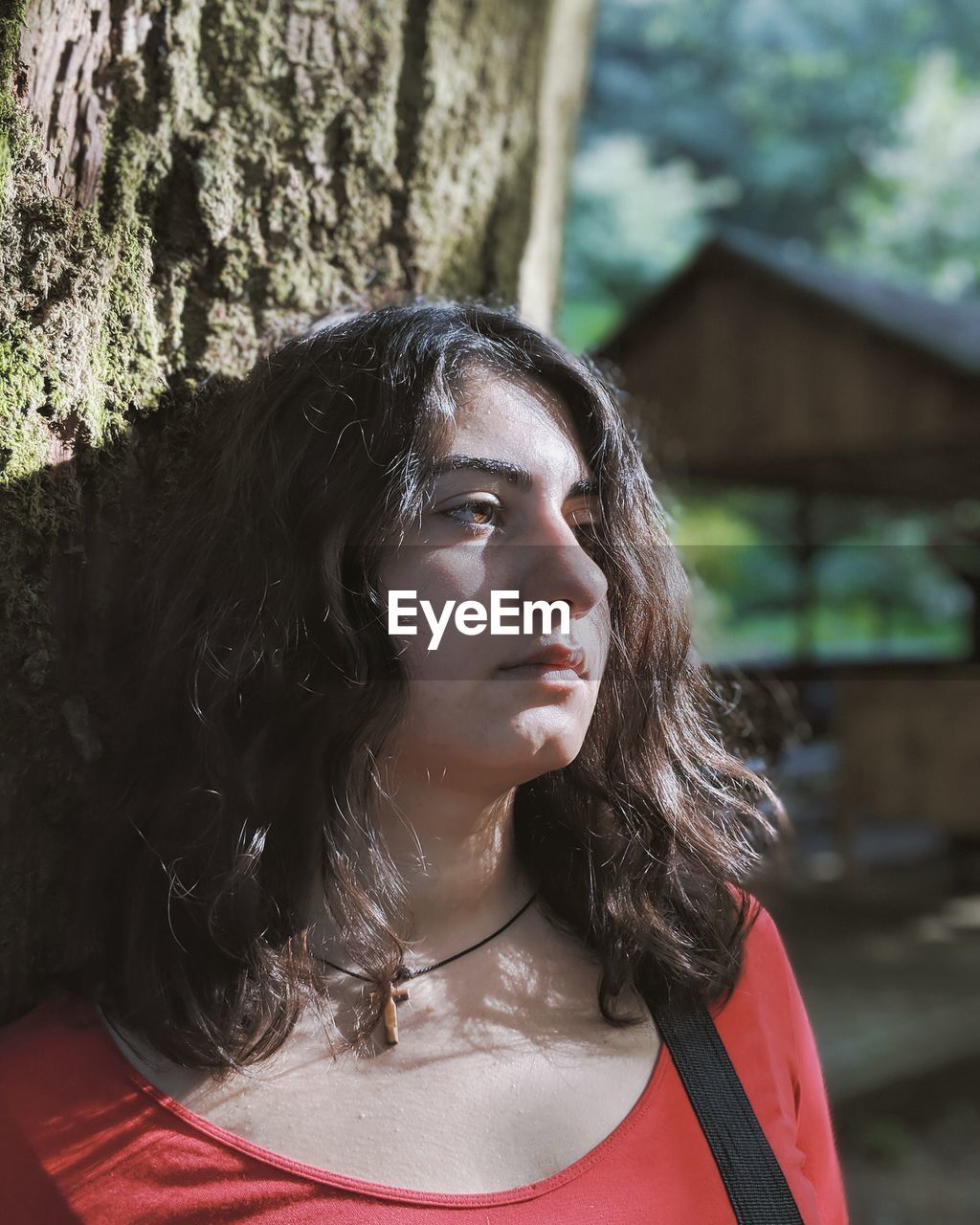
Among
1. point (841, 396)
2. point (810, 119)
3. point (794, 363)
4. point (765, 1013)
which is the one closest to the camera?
point (765, 1013)

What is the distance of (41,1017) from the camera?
4.69 ft

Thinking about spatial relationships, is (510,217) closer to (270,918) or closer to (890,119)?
(270,918)

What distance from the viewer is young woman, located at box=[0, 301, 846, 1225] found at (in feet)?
4.34

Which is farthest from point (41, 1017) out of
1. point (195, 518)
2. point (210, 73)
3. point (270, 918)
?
point (210, 73)

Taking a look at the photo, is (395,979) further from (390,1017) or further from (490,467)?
(490,467)

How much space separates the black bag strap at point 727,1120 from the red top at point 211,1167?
1 centimetres

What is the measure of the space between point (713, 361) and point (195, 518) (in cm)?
626

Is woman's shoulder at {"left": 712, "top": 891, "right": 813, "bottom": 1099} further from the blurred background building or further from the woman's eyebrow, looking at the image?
the woman's eyebrow

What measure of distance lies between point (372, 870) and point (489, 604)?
35 centimetres

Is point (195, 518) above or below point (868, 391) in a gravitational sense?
below
